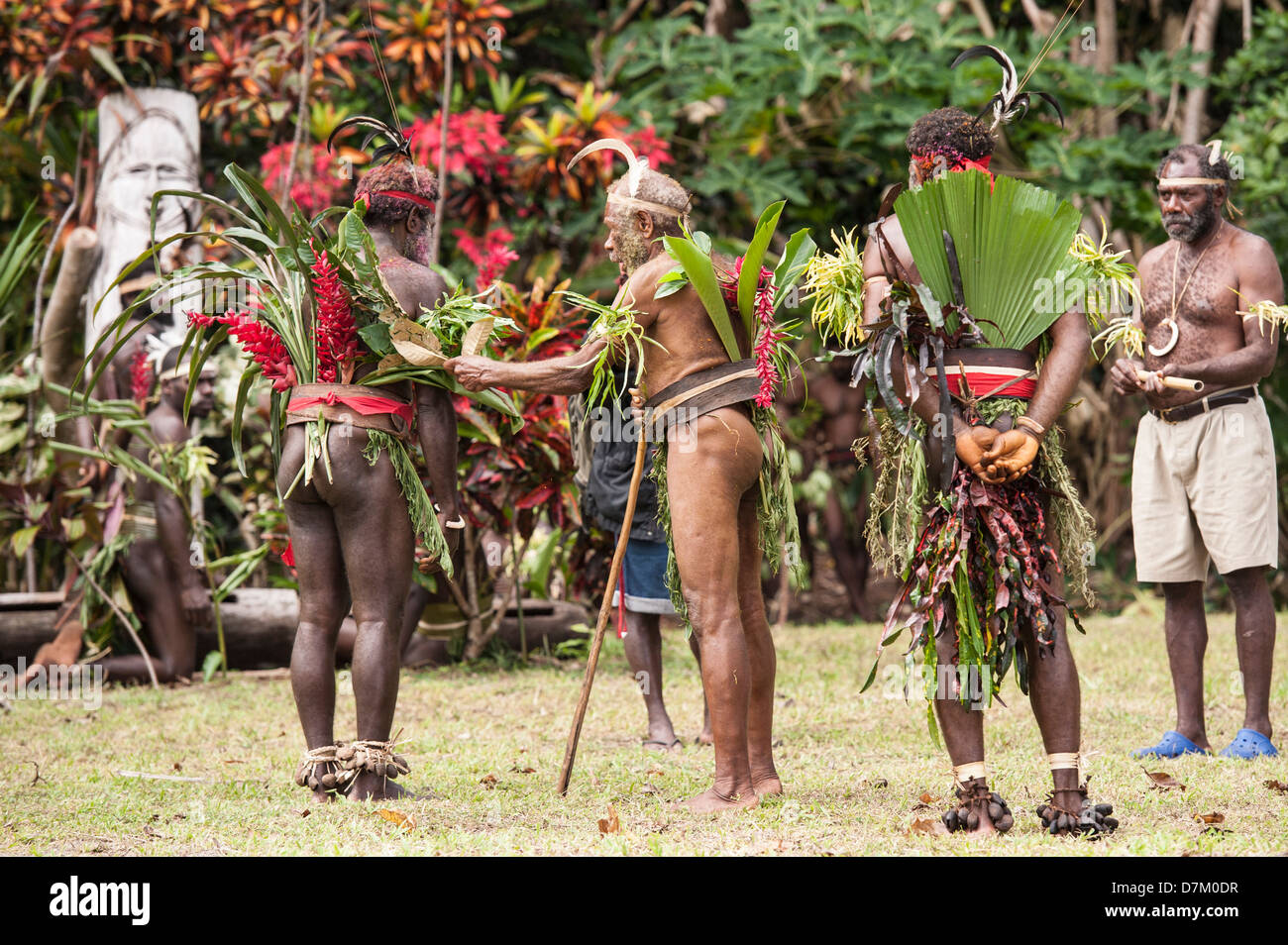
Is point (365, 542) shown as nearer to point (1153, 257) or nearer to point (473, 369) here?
point (473, 369)

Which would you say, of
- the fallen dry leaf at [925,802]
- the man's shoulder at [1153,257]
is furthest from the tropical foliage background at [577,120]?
the fallen dry leaf at [925,802]

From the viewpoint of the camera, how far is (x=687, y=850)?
3.58 meters

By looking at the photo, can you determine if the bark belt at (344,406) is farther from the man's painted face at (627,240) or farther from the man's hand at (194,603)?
the man's hand at (194,603)

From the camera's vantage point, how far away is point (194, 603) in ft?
23.6

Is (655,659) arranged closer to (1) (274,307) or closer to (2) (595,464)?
(2) (595,464)

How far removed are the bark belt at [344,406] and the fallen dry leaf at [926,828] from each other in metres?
2.06

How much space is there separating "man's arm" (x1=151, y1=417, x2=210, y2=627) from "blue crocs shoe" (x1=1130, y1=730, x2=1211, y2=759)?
4.75m

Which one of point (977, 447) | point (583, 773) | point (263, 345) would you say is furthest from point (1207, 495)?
point (263, 345)

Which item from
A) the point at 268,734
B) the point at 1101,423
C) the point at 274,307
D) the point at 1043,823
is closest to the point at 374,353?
the point at 274,307

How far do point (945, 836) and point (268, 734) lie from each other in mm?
3256

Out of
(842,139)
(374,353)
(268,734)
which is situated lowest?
(268,734)

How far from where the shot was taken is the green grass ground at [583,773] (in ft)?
12.4

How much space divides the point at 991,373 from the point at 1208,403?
1.74 metres
